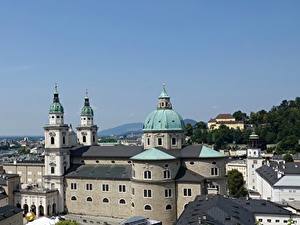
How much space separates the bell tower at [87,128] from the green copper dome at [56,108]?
11252 mm

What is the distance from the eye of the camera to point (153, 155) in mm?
65000

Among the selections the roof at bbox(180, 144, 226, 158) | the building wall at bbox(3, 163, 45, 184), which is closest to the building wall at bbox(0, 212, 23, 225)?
the roof at bbox(180, 144, 226, 158)

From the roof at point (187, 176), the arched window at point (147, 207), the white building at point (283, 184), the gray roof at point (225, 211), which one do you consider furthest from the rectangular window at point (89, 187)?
the white building at point (283, 184)

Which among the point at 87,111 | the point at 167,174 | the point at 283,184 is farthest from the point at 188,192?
the point at 87,111

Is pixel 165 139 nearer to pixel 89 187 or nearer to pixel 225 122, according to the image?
pixel 89 187

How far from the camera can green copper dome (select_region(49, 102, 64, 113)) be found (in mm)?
74938

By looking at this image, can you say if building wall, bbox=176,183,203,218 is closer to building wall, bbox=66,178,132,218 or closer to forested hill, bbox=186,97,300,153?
building wall, bbox=66,178,132,218

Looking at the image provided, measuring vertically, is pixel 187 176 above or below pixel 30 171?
above

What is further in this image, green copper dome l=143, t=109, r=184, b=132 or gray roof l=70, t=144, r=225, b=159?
green copper dome l=143, t=109, r=184, b=132

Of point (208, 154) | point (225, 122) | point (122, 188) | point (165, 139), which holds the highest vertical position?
point (225, 122)

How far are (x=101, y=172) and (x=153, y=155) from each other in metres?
11.4

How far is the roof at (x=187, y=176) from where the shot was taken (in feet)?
213

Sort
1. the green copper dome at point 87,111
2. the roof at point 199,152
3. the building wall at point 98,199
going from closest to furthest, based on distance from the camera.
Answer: the roof at point 199,152
the building wall at point 98,199
the green copper dome at point 87,111

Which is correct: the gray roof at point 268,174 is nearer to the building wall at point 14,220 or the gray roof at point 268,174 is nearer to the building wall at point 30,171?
the building wall at point 14,220
